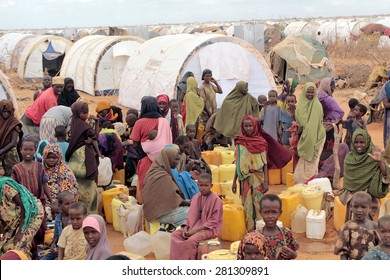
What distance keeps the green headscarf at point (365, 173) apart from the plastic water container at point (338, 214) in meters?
0.93

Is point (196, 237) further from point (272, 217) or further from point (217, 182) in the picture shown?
point (217, 182)

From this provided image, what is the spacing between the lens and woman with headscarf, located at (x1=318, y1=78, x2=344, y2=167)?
26.4 feet

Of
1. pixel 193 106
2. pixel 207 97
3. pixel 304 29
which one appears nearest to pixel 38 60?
pixel 207 97

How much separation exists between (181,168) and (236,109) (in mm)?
2387

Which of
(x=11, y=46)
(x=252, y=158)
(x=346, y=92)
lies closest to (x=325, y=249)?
(x=252, y=158)

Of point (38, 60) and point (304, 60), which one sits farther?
point (38, 60)

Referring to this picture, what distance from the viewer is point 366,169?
5504 millimetres

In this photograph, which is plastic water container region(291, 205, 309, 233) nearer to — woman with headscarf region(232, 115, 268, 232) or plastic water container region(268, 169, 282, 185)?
woman with headscarf region(232, 115, 268, 232)

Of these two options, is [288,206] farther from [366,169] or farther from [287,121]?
[287,121]

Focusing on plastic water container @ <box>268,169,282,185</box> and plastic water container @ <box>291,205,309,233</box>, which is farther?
plastic water container @ <box>268,169,282,185</box>

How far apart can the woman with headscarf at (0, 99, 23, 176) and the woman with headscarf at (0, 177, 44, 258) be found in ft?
7.08

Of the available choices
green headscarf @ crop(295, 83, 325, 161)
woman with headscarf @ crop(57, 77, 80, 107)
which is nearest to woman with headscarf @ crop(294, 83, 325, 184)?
green headscarf @ crop(295, 83, 325, 161)

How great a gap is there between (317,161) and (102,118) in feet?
9.77

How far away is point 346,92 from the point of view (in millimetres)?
18578
